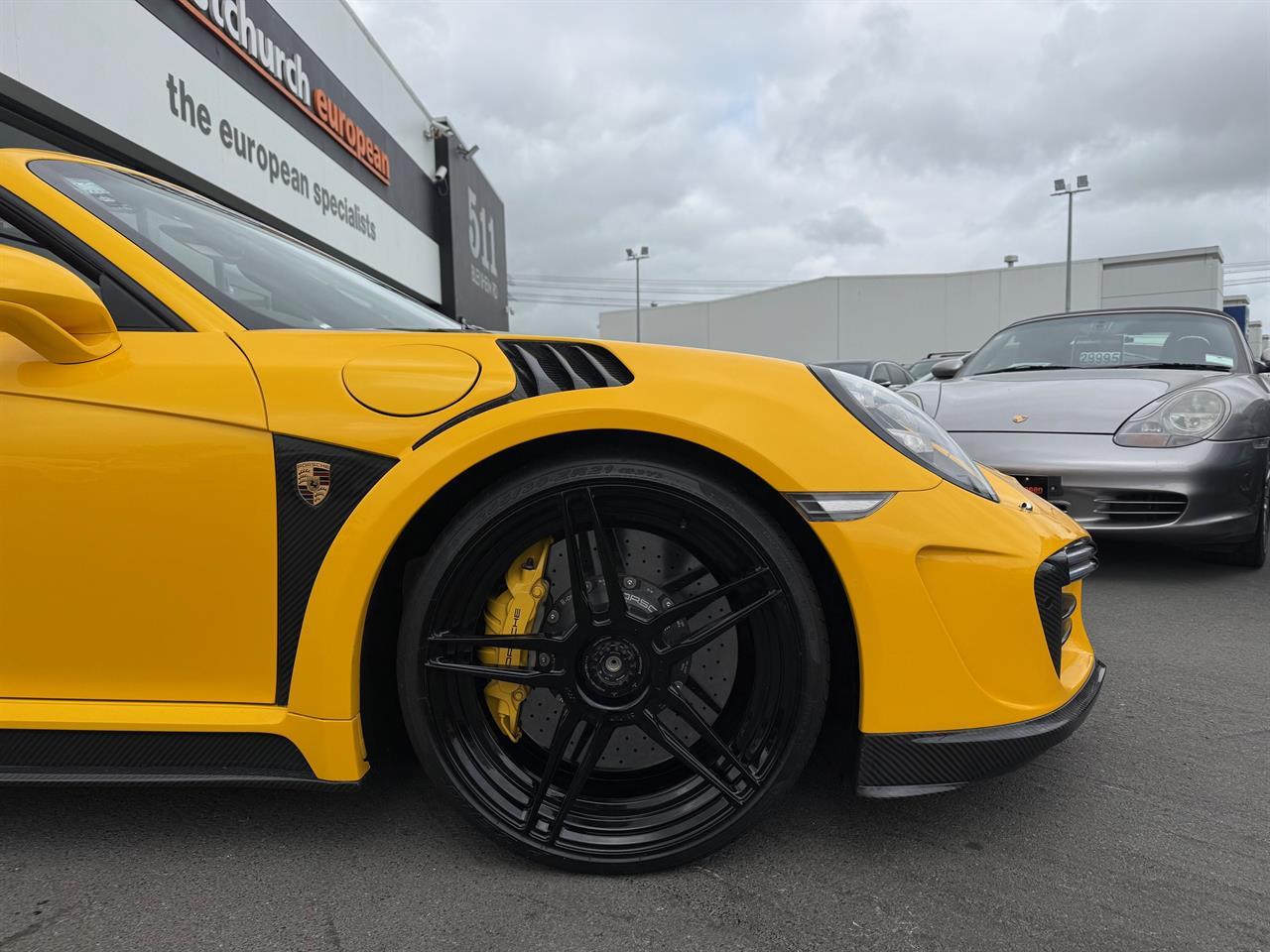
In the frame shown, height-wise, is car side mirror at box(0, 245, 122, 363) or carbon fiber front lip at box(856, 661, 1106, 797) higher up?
car side mirror at box(0, 245, 122, 363)

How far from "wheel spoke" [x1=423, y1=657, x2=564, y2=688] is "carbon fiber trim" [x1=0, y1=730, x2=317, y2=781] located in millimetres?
302

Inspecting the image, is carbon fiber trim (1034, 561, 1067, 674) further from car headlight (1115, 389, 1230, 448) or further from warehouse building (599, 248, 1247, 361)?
warehouse building (599, 248, 1247, 361)

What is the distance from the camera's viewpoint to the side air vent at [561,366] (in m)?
1.31

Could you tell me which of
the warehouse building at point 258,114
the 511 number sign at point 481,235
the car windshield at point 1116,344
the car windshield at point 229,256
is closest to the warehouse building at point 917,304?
the 511 number sign at point 481,235

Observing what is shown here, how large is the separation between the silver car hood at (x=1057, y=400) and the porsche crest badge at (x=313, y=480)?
126 inches

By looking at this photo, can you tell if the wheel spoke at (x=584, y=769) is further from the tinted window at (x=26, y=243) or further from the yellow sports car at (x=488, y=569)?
the tinted window at (x=26, y=243)

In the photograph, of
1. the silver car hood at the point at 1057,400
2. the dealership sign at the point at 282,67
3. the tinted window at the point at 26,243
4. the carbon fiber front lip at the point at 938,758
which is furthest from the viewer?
the dealership sign at the point at 282,67

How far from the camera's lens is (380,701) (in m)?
1.41

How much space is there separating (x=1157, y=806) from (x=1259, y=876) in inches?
9.2

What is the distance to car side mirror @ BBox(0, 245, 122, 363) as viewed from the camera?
3.82ft

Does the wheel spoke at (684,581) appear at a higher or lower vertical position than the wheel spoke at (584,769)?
higher

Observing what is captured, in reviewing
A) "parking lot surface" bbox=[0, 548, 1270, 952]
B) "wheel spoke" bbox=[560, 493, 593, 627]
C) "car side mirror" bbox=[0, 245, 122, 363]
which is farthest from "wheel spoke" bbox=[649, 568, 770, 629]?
"car side mirror" bbox=[0, 245, 122, 363]

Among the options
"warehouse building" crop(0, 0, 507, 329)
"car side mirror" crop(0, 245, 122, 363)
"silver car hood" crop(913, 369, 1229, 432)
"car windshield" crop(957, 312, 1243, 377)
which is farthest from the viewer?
"warehouse building" crop(0, 0, 507, 329)

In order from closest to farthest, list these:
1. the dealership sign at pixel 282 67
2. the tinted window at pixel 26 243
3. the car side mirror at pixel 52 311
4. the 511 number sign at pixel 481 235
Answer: the car side mirror at pixel 52 311 < the tinted window at pixel 26 243 < the dealership sign at pixel 282 67 < the 511 number sign at pixel 481 235
